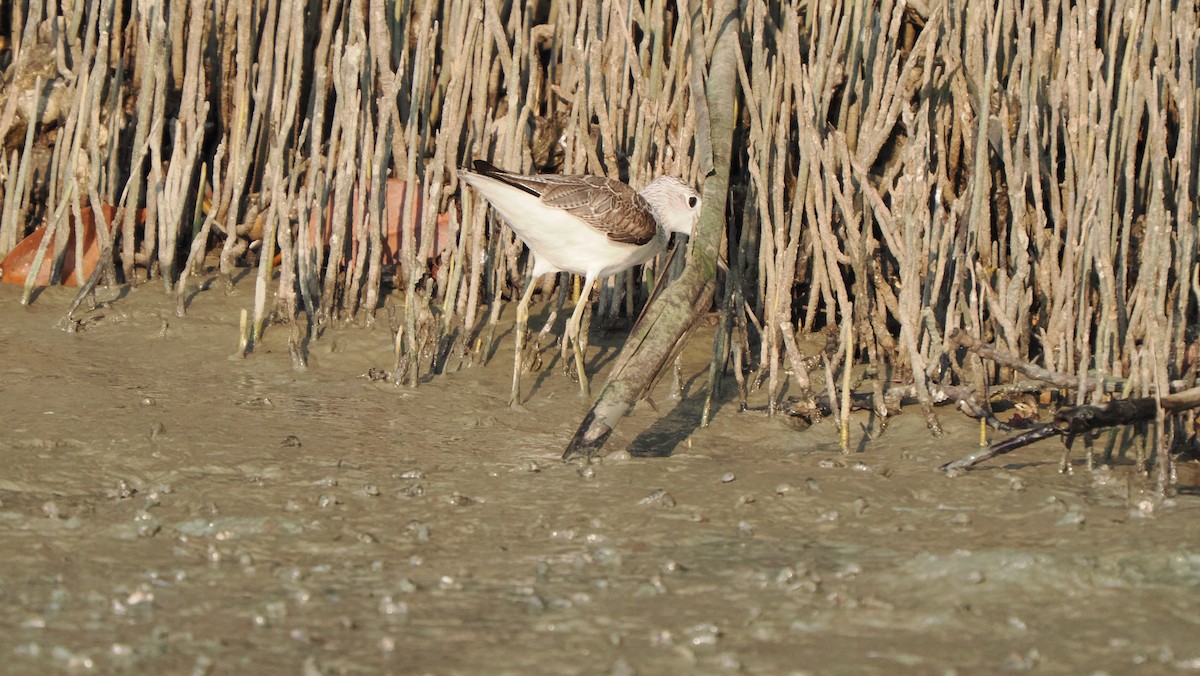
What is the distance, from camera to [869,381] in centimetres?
511

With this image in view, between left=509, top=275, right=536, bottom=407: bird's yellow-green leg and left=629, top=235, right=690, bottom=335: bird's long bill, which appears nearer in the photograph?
left=509, top=275, right=536, bottom=407: bird's yellow-green leg

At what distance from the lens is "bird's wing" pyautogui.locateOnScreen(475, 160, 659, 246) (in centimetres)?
483

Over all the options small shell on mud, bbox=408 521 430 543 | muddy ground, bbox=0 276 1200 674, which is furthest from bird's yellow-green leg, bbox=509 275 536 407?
small shell on mud, bbox=408 521 430 543

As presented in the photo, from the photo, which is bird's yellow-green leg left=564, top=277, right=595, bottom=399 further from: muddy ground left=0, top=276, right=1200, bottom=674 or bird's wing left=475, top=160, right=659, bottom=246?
bird's wing left=475, top=160, right=659, bottom=246

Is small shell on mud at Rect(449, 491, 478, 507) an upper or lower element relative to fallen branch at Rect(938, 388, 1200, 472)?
lower

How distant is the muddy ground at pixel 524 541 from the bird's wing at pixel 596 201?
→ 0.70 m

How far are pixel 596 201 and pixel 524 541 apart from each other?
180 cm

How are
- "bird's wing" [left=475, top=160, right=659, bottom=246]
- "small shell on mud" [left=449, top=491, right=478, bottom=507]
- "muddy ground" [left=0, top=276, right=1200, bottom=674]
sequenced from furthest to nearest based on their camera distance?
"bird's wing" [left=475, top=160, right=659, bottom=246] < "small shell on mud" [left=449, top=491, right=478, bottom=507] < "muddy ground" [left=0, top=276, right=1200, bottom=674]

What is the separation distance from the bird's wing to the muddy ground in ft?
2.29

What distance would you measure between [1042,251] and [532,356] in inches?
80.2

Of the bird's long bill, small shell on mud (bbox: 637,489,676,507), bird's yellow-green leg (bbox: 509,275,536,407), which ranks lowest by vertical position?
small shell on mud (bbox: 637,489,676,507)

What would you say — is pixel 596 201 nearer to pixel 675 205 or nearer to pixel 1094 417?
pixel 675 205

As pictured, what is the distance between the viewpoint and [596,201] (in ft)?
16.2

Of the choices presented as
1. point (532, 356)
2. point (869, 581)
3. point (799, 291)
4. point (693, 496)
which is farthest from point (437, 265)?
point (869, 581)
